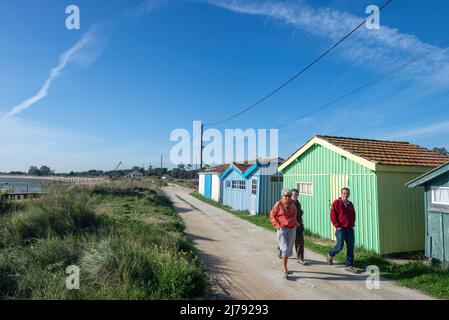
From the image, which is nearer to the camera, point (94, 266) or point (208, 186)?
point (94, 266)

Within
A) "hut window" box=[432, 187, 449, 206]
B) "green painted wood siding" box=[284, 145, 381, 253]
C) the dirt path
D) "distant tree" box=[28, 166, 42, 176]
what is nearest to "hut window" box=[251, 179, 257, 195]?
"green painted wood siding" box=[284, 145, 381, 253]

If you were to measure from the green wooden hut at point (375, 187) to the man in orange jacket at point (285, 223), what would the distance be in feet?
11.4

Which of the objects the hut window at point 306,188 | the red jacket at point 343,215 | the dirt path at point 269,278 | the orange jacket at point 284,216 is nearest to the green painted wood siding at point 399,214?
the dirt path at point 269,278

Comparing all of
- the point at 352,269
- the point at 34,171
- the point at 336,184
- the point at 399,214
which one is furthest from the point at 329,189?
the point at 34,171

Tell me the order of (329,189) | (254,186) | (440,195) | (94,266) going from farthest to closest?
1. (254,186)
2. (329,189)
3. (440,195)
4. (94,266)

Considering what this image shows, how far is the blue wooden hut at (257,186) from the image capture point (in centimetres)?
1686

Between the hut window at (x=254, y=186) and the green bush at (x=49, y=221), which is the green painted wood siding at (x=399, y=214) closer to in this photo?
the green bush at (x=49, y=221)

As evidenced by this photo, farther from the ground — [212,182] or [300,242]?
[212,182]

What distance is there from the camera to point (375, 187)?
8445mm

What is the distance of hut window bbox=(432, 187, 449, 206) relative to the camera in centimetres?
706

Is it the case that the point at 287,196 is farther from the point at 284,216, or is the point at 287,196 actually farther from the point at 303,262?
the point at 303,262

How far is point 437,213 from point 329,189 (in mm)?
3470

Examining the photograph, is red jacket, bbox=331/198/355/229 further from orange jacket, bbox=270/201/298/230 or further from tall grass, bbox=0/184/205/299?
tall grass, bbox=0/184/205/299
